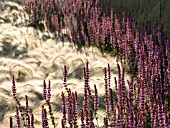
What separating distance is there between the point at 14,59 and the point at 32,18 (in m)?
3.71

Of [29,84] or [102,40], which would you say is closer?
[29,84]

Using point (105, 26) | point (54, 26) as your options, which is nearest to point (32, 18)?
point (54, 26)

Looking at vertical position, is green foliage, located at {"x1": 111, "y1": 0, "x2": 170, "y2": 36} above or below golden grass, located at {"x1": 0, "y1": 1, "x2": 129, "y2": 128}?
above

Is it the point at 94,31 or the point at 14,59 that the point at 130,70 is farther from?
the point at 14,59

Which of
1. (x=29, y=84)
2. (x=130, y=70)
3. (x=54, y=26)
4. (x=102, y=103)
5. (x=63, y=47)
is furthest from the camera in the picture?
(x=54, y=26)

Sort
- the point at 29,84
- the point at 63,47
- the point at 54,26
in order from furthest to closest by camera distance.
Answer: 1. the point at 54,26
2. the point at 63,47
3. the point at 29,84

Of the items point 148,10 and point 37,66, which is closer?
point 37,66

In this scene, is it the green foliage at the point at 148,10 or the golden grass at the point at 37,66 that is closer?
the golden grass at the point at 37,66

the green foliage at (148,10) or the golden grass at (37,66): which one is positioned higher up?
the green foliage at (148,10)

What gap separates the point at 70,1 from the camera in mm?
11406

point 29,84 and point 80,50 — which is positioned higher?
point 80,50

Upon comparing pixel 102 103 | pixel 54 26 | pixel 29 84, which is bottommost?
pixel 102 103

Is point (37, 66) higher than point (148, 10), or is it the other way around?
point (148, 10)

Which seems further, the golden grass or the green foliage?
the green foliage
